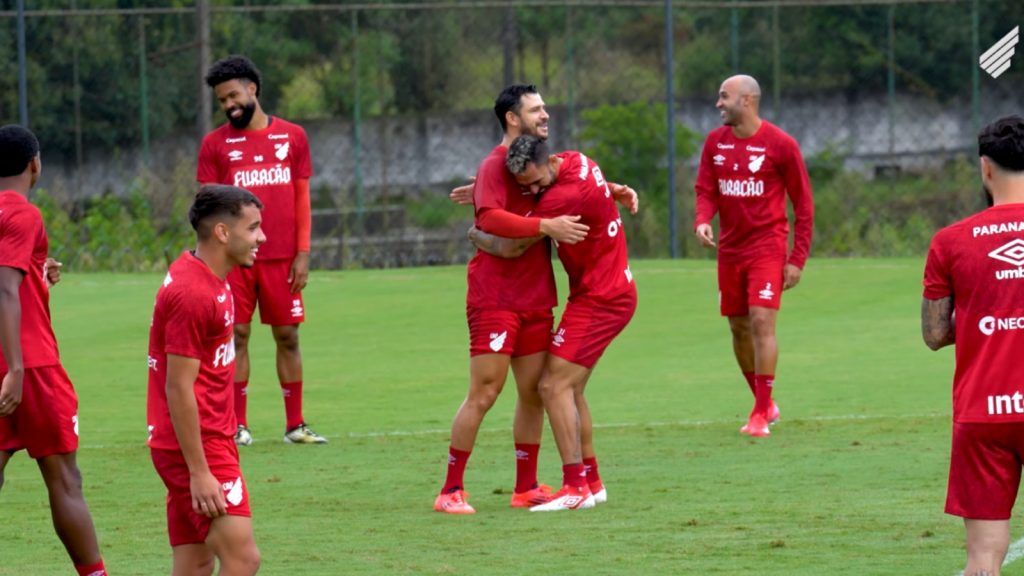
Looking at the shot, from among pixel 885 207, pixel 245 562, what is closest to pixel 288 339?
pixel 245 562

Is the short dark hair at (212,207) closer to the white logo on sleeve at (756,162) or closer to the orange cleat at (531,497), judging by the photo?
the orange cleat at (531,497)

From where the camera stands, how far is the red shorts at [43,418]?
7.03m

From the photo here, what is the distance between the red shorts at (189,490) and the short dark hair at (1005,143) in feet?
8.96

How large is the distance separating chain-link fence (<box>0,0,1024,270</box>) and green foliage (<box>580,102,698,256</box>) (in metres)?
0.03

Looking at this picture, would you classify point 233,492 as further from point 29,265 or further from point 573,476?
point 573,476

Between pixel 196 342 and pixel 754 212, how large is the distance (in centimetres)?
635

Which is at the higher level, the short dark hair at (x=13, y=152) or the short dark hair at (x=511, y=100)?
the short dark hair at (x=511, y=100)

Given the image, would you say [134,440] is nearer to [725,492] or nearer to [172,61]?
[725,492]

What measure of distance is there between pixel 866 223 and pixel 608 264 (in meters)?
15.5

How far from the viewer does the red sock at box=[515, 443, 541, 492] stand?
360 inches

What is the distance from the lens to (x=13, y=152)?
7098 millimetres

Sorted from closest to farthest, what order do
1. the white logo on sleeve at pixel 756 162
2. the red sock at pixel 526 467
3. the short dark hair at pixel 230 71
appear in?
the red sock at pixel 526 467 < the short dark hair at pixel 230 71 < the white logo on sleeve at pixel 756 162

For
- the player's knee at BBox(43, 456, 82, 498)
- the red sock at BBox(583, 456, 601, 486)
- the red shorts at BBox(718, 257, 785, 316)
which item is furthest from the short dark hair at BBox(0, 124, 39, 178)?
the red shorts at BBox(718, 257, 785, 316)

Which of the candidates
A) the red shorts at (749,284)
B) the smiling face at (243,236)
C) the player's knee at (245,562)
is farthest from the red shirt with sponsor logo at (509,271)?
the player's knee at (245,562)
